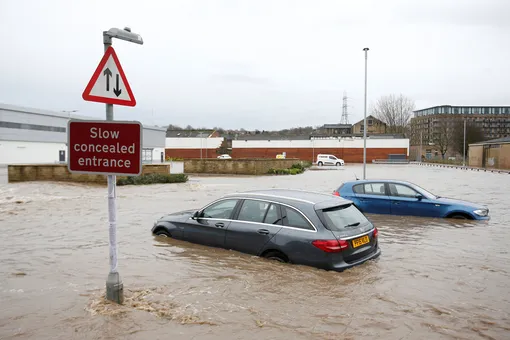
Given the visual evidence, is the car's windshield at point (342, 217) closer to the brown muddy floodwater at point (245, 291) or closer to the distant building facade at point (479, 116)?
the brown muddy floodwater at point (245, 291)

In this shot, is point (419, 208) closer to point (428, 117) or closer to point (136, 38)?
point (136, 38)

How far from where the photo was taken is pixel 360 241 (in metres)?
6.70

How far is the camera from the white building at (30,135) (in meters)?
46.3

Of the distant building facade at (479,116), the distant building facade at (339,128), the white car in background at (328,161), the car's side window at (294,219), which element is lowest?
the car's side window at (294,219)

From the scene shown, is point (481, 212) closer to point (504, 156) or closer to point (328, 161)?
point (504, 156)

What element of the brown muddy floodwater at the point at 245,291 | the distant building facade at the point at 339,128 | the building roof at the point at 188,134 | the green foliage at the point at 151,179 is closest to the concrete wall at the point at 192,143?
the building roof at the point at 188,134

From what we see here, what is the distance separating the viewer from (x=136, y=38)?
5297 millimetres

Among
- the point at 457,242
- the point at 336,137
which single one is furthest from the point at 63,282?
the point at 336,137

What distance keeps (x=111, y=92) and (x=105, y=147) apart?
2.11 feet

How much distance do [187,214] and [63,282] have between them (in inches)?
105

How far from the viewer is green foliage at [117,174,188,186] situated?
2386 cm

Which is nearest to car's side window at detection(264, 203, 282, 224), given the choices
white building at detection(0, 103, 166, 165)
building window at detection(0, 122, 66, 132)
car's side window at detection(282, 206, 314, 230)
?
car's side window at detection(282, 206, 314, 230)

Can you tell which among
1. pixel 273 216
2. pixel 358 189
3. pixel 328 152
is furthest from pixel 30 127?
pixel 273 216

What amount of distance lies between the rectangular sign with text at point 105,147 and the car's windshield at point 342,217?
3174 millimetres
